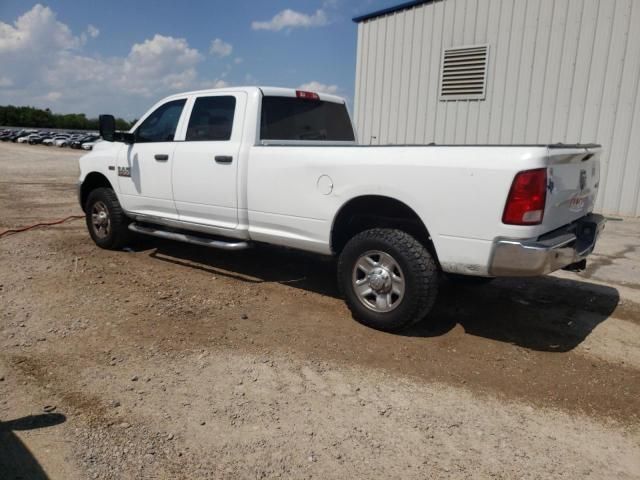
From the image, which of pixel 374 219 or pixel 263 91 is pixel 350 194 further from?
pixel 263 91

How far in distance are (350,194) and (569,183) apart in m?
1.58

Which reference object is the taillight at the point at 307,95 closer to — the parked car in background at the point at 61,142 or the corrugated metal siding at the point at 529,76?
the corrugated metal siding at the point at 529,76

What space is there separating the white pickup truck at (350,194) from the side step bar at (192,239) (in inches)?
0.7

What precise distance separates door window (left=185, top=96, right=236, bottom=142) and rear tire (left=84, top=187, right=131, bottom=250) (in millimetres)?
1565

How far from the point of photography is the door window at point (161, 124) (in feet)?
19.1

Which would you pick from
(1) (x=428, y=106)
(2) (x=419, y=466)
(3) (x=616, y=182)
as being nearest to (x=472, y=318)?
(2) (x=419, y=466)

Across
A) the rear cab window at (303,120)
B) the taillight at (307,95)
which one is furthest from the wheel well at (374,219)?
the taillight at (307,95)

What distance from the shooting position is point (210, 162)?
5.20m

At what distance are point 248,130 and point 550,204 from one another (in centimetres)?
278

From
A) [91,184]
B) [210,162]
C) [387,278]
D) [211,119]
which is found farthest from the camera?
[91,184]

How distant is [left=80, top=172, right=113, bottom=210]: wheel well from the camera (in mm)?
6707

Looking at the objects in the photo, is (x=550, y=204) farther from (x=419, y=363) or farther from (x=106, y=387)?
(x=106, y=387)

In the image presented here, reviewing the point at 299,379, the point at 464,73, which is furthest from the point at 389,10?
the point at 299,379

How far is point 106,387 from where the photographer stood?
3.29 m
